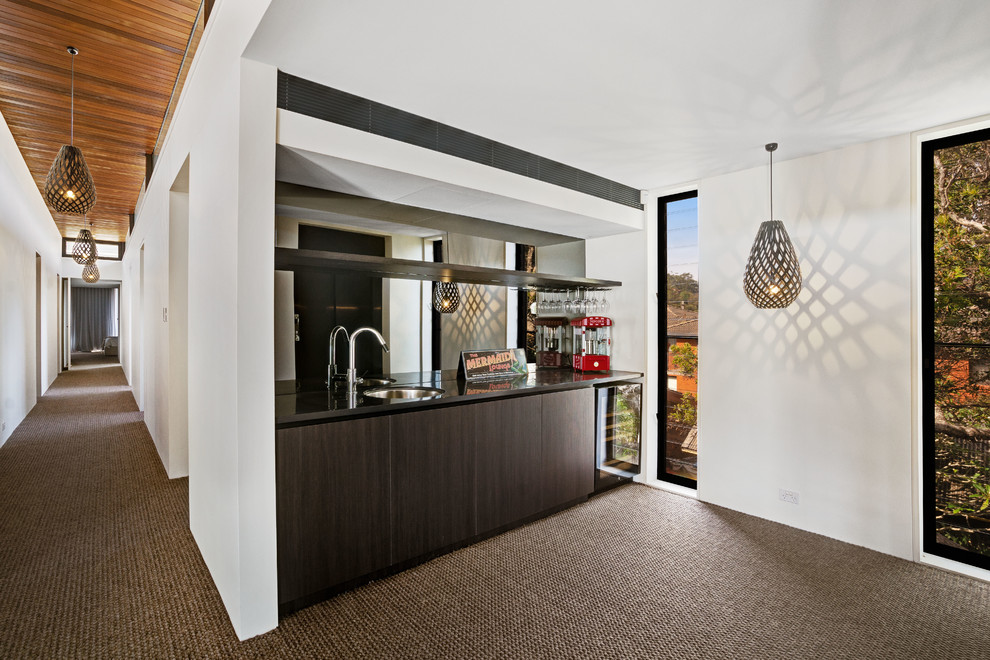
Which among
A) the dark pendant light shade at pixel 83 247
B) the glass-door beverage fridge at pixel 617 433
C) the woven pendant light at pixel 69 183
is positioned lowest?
the glass-door beverage fridge at pixel 617 433

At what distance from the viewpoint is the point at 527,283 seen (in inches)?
160

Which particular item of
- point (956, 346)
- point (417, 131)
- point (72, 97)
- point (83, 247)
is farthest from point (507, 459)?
point (83, 247)

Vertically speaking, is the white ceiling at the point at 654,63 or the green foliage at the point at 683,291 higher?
the white ceiling at the point at 654,63

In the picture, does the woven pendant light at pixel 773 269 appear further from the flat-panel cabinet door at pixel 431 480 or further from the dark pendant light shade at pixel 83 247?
the dark pendant light shade at pixel 83 247

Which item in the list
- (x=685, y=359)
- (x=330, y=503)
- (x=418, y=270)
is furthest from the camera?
(x=685, y=359)

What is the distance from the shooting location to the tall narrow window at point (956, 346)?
2.64m

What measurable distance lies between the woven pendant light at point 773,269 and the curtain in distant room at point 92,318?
18477 millimetres

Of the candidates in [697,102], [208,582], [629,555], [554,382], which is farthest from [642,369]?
A: [208,582]

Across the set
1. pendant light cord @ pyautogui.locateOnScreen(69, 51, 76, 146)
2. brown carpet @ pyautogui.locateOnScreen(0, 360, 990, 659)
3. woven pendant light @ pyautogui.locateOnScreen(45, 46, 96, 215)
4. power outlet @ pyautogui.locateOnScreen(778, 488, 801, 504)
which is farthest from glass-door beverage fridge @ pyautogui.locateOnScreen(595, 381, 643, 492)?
pendant light cord @ pyautogui.locateOnScreen(69, 51, 76, 146)

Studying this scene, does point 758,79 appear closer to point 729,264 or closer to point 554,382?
point 729,264

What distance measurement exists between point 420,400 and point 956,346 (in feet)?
9.65

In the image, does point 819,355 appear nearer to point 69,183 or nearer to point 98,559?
point 98,559

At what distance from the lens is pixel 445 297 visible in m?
4.05

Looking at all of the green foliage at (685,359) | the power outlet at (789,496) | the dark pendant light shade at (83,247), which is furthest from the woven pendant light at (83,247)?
the power outlet at (789,496)
